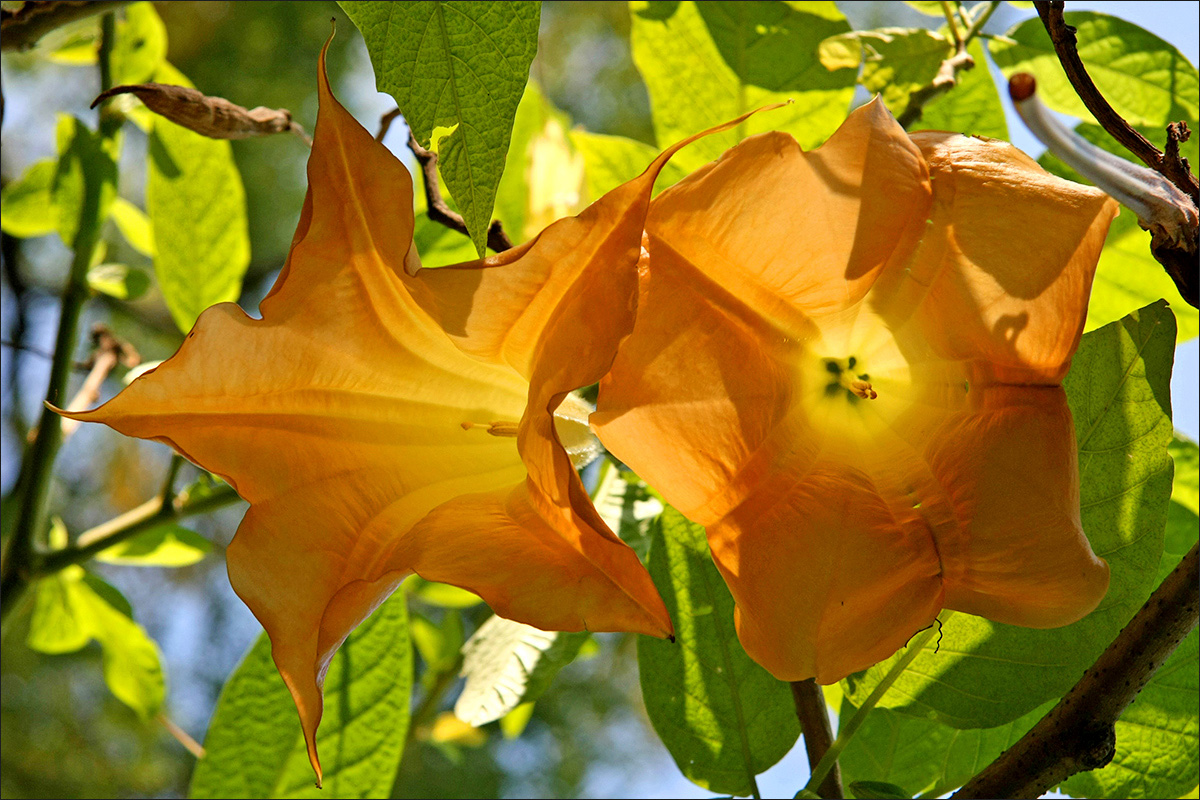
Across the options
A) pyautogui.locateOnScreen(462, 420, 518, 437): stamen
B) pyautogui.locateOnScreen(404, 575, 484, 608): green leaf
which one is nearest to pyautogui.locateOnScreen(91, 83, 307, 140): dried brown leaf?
pyautogui.locateOnScreen(462, 420, 518, 437): stamen

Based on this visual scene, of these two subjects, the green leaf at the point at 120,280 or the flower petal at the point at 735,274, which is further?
the green leaf at the point at 120,280

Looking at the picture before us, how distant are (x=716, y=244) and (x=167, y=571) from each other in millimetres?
1700

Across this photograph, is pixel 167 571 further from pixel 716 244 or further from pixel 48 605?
pixel 716 244

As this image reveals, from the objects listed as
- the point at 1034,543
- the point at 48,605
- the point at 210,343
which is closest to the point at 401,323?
the point at 210,343

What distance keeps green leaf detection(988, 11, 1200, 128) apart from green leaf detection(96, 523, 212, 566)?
63 cm

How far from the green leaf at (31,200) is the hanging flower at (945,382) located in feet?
2.07

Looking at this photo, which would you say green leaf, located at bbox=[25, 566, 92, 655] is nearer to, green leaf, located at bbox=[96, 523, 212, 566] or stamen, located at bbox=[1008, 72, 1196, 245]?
green leaf, located at bbox=[96, 523, 212, 566]

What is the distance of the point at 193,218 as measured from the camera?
0.67 meters

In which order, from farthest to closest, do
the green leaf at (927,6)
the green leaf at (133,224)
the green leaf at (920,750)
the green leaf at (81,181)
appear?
1. the green leaf at (133,224)
2. the green leaf at (81,181)
3. the green leaf at (927,6)
4. the green leaf at (920,750)

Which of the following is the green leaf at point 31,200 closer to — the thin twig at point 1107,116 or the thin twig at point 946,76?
the thin twig at point 946,76

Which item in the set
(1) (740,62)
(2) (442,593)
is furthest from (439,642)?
(1) (740,62)

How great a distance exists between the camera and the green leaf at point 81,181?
27.5 inches

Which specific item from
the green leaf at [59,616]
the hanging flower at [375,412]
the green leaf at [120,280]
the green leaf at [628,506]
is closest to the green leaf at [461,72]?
the hanging flower at [375,412]

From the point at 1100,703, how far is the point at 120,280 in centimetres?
69
